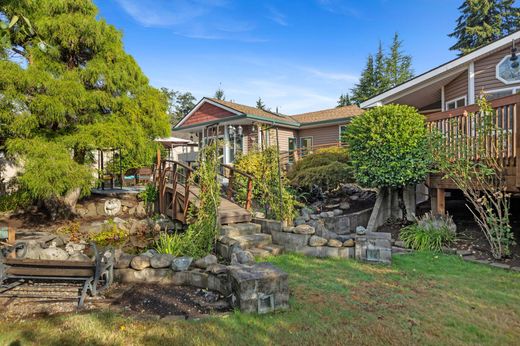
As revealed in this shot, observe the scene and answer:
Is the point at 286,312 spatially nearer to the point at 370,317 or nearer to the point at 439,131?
the point at 370,317

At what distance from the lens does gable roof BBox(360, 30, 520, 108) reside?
7.36 meters

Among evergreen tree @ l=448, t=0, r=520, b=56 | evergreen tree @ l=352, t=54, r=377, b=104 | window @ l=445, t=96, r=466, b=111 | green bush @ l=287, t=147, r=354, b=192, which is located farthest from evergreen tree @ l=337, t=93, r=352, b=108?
green bush @ l=287, t=147, r=354, b=192

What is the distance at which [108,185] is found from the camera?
1362 cm

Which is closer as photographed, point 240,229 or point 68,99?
point 240,229

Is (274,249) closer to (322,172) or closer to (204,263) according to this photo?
(204,263)

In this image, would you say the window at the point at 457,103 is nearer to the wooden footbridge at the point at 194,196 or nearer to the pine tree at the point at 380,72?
the wooden footbridge at the point at 194,196

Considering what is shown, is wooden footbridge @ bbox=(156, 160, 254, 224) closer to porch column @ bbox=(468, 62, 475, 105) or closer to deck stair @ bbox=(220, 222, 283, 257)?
deck stair @ bbox=(220, 222, 283, 257)

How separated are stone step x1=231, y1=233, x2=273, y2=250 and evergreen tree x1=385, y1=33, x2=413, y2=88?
28223mm

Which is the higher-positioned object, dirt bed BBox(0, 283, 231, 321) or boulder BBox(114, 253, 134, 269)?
boulder BBox(114, 253, 134, 269)

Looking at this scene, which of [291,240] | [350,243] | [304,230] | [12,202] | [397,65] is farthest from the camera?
[397,65]

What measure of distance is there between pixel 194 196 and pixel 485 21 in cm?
2671

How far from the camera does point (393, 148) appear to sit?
6.14 meters

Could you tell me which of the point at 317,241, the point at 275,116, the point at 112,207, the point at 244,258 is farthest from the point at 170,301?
the point at 275,116

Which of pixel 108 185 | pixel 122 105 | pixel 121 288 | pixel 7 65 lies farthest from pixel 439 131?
pixel 108 185
